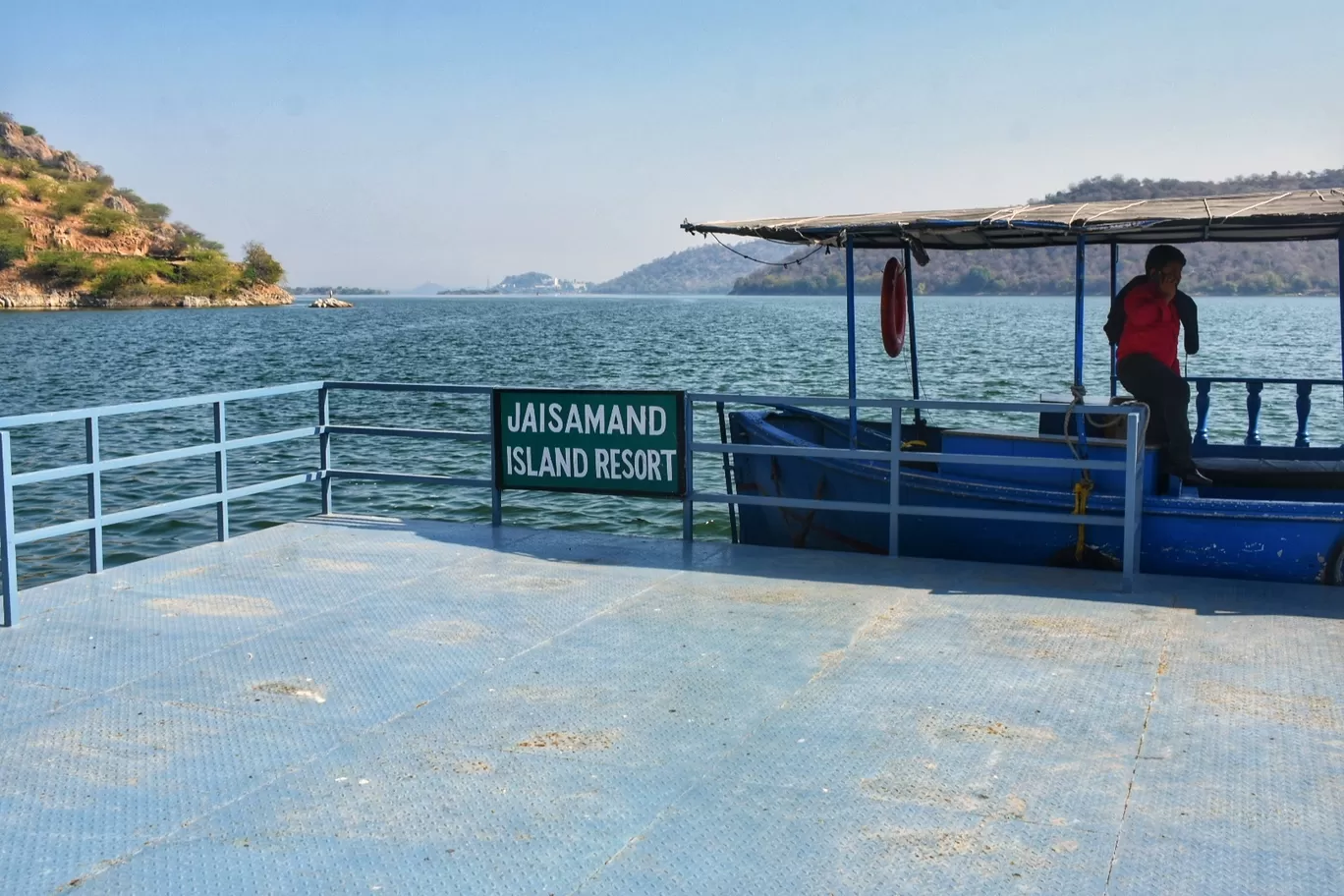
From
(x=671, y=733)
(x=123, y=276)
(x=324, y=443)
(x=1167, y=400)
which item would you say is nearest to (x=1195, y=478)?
(x=1167, y=400)

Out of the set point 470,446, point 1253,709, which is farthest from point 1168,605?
point 470,446

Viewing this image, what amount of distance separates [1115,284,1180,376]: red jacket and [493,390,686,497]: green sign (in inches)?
122

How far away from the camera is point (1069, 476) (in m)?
8.77

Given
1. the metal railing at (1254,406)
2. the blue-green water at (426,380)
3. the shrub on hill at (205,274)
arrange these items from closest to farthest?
1. the metal railing at (1254,406)
2. the blue-green water at (426,380)
3. the shrub on hill at (205,274)

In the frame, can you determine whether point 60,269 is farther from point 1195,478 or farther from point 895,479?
point 1195,478

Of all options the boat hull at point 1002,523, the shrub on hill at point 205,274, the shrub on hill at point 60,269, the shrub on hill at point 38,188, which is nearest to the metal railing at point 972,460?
the boat hull at point 1002,523

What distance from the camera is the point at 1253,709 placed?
554cm

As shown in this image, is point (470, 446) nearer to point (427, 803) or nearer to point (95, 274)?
point (427, 803)

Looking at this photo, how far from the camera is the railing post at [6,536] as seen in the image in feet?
22.0

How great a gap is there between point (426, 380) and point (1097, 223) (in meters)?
41.2

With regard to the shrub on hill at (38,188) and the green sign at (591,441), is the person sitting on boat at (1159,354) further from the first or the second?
the shrub on hill at (38,188)

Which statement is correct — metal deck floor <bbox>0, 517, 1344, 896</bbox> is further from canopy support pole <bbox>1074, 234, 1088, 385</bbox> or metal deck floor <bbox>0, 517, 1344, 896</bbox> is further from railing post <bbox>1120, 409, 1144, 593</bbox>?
canopy support pole <bbox>1074, 234, 1088, 385</bbox>

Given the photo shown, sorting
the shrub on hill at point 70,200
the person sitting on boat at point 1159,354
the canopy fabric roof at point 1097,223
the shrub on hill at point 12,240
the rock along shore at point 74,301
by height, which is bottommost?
the person sitting on boat at point 1159,354

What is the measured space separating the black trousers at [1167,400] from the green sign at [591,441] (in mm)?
3102
